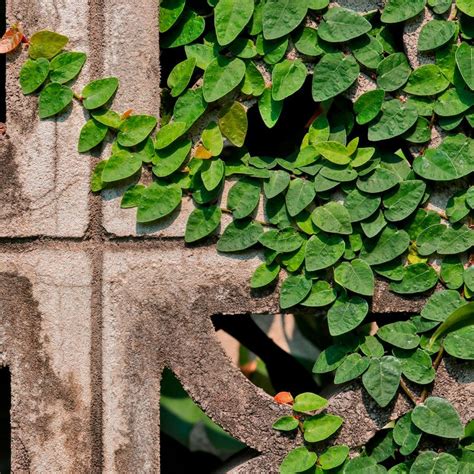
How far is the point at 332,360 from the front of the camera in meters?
1.86

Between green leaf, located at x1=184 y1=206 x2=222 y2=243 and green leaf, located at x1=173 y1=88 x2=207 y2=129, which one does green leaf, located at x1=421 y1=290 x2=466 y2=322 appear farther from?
green leaf, located at x1=173 y1=88 x2=207 y2=129

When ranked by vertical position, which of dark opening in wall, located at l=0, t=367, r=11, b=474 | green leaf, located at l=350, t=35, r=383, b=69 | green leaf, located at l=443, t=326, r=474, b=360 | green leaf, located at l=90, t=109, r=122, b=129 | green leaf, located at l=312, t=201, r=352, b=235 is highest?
green leaf, located at l=350, t=35, r=383, b=69

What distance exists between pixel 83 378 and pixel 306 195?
540 millimetres

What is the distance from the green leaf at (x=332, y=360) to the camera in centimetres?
185

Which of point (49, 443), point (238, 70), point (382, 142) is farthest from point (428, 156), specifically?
point (49, 443)

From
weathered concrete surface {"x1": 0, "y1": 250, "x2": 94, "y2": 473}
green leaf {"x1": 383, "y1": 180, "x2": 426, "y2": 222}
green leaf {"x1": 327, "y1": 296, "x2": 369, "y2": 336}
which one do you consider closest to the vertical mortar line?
weathered concrete surface {"x1": 0, "y1": 250, "x2": 94, "y2": 473}

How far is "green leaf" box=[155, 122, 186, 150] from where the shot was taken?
181 centimetres

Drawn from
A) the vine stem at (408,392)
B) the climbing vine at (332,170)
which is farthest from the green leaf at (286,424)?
the vine stem at (408,392)

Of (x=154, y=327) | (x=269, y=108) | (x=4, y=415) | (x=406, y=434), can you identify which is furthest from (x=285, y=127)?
(x=4, y=415)

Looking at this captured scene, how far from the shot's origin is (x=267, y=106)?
1.83 metres

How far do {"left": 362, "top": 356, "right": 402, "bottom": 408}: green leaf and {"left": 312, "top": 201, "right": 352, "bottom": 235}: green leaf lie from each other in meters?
0.26

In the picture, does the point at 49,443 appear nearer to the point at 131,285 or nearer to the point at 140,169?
the point at 131,285

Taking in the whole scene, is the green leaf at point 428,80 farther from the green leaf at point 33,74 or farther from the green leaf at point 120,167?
the green leaf at point 33,74

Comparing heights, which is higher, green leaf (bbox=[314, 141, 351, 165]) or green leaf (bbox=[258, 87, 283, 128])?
green leaf (bbox=[258, 87, 283, 128])
